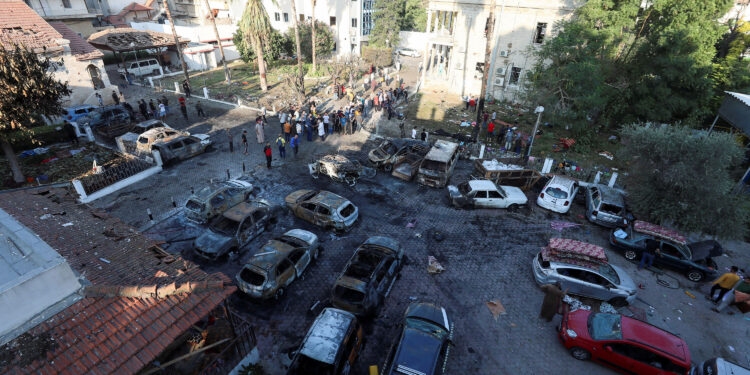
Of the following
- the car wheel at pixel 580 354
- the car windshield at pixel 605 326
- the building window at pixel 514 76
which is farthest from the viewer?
the building window at pixel 514 76

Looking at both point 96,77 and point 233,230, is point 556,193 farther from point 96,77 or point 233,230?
point 96,77

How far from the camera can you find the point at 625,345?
354 inches

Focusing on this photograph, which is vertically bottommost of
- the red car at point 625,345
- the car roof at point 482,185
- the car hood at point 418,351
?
the red car at point 625,345

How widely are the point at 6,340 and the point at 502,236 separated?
1474 centimetres

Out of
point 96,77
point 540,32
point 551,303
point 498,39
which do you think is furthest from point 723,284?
point 96,77

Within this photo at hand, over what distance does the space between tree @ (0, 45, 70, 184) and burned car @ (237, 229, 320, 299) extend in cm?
1302

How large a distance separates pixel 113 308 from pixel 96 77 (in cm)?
3084

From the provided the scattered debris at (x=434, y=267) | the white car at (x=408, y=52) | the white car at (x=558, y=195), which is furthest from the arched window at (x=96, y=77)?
the white car at (x=408, y=52)

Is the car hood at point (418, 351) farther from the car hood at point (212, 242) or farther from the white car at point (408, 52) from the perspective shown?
the white car at point (408, 52)

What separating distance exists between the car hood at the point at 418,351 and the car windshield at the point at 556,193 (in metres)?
10.8

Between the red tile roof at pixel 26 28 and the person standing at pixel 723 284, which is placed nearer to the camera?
the person standing at pixel 723 284

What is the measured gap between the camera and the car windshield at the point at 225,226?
42.6 ft

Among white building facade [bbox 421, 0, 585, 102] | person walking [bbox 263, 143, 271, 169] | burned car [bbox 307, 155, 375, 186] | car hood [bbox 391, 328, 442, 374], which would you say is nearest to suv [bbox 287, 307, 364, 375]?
car hood [bbox 391, 328, 442, 374]

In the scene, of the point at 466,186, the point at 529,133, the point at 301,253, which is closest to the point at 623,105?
the point at 529,133
